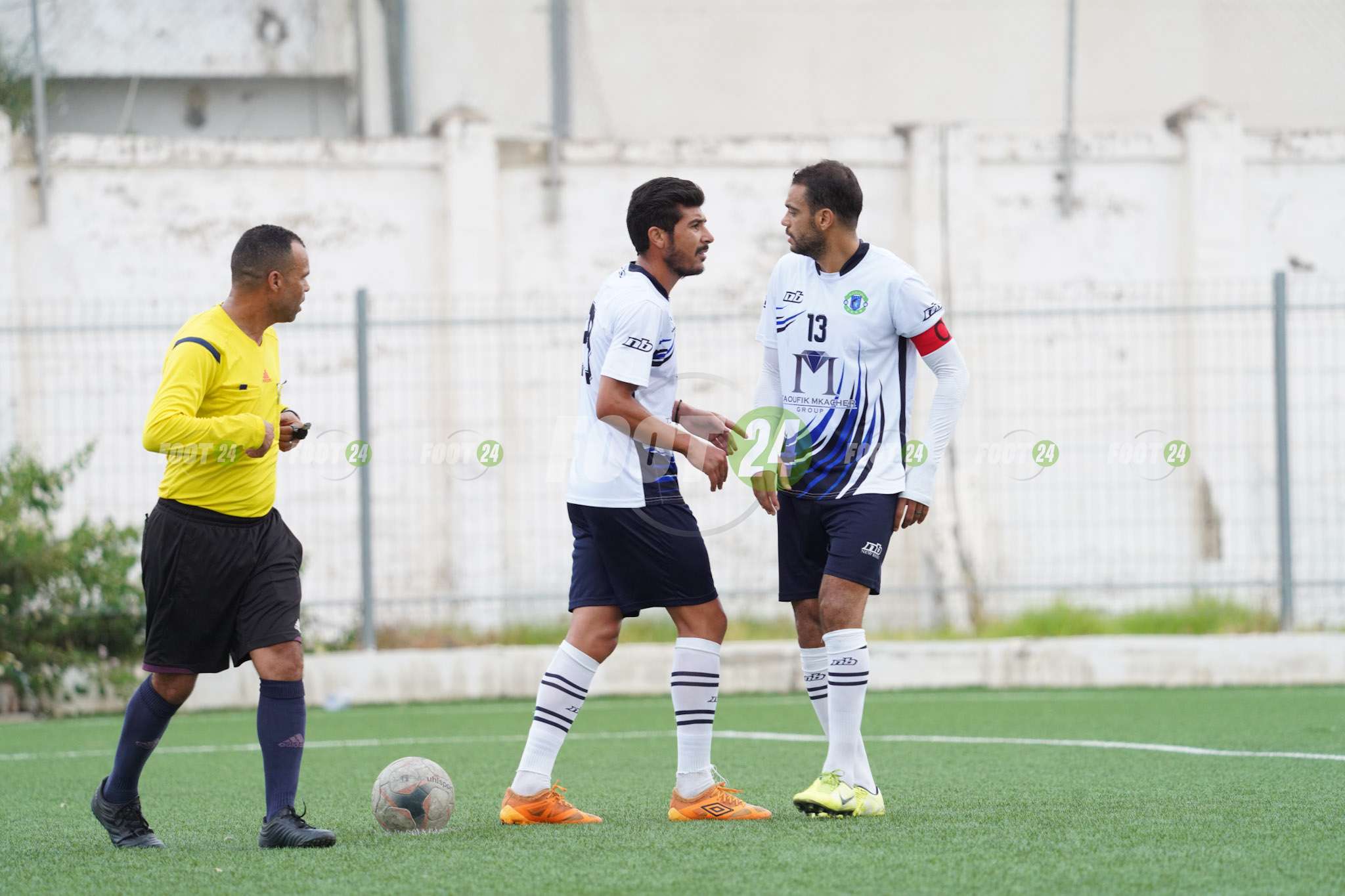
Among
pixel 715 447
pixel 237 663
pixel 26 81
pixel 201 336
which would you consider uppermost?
pixel 26 81

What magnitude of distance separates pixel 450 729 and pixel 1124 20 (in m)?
10.7

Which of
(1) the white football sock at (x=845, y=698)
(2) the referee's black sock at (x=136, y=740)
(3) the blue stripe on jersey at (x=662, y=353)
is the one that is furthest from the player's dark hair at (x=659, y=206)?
(2) the referee's black sock at (x=136, y=740)

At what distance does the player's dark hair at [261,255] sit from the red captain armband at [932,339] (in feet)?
6.52

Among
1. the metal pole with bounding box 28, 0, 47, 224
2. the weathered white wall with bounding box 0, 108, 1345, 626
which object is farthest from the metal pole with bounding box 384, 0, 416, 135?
the metal pole with bounding box 28, 0, 47, 224

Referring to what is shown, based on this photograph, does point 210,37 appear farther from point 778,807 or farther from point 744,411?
point 778,807

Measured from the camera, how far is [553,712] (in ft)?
Answer: 16.5

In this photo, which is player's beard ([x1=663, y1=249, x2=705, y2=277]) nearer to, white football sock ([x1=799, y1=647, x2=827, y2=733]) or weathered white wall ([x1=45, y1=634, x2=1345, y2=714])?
white football sock ([x1=799, y1=647, x2=827, y2=733])

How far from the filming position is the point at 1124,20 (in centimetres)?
1551

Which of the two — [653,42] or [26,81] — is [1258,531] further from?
[26,81]

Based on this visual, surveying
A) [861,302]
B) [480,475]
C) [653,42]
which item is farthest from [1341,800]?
[653,42]

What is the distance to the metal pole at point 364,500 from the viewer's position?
10.5 metres

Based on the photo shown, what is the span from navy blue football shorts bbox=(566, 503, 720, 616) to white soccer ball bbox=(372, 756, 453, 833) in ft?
2.61

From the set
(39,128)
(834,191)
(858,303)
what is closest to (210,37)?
(39,128)

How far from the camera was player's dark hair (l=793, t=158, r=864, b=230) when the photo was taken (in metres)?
5.10
